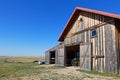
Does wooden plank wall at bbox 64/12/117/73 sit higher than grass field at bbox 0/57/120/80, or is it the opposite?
wooden plank wall at bbox 64/12/117/73

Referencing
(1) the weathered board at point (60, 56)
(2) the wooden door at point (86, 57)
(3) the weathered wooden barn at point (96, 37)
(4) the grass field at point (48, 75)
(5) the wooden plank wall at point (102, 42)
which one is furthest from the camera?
(1) the weathered board at point (60, 56)

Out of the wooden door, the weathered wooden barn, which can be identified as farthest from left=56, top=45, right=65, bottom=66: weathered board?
the wooden door

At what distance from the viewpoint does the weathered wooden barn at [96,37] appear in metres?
12.1

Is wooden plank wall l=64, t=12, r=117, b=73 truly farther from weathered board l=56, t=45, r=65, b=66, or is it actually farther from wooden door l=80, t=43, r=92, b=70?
weathered board l=56, t=45, r=65, b=66

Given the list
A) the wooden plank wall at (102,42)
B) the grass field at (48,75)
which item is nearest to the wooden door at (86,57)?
the wooden plank wall at (102,42)

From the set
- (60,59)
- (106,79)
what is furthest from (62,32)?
(106,79)

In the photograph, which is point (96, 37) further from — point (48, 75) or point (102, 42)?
point (48, 75)

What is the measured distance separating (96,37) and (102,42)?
38.6 inches

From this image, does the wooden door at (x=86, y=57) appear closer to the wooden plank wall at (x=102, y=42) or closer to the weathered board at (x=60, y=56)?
the wooden plank wall at (x=102, y=42)

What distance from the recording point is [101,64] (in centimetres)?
1335

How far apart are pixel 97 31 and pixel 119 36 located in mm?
2563

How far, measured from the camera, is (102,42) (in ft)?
44.1

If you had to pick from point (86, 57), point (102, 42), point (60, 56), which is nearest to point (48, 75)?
point (86, 57)

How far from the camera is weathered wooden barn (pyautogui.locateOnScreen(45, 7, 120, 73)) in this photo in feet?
39.8
